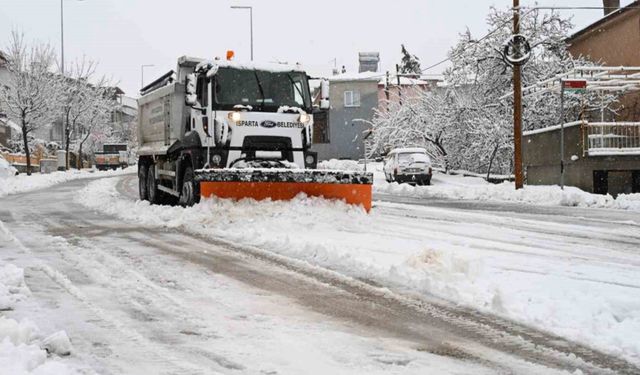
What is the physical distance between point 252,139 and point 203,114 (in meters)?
1.10

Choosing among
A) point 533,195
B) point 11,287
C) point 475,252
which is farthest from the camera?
point 533,195

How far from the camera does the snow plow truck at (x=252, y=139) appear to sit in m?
11.2

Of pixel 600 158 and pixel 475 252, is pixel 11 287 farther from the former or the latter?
pixel 600 158

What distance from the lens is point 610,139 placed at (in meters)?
20.3

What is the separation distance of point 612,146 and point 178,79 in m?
13.4

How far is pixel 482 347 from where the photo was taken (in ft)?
13.6

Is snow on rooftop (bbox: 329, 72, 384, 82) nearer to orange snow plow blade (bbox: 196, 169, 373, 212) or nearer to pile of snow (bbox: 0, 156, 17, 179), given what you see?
pile of snow (bbox: 0, 156, 17, 179)

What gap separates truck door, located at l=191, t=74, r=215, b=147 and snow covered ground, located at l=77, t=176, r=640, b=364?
1.43 meters

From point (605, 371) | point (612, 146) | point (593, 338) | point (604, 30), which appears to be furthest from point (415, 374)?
point (604, 30)

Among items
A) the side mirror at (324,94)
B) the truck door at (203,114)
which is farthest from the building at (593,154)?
the truck door at (203,114)

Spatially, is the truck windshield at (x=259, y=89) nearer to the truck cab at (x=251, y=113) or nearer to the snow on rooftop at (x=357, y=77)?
the truck cab at (x=251, y=113)

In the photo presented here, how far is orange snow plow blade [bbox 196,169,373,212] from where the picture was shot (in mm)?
11156

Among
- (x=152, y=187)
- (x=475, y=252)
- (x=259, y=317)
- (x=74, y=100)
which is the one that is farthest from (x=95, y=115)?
(x=259, y=317)

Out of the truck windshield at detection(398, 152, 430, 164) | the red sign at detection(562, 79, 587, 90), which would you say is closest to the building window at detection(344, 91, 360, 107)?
the truck windshield at detection(398, 152, 430, 164)
